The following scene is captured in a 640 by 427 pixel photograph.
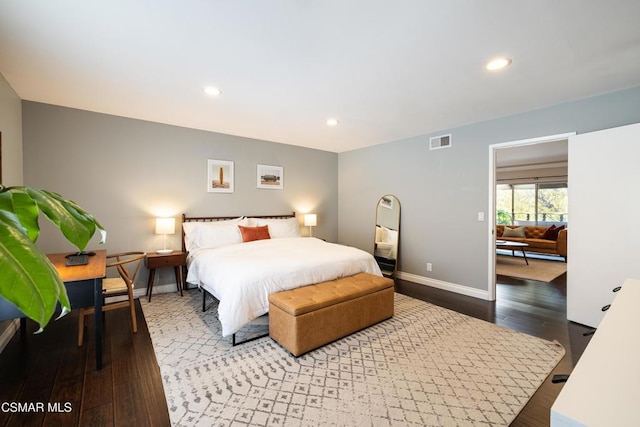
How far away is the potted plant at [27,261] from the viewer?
0.42m

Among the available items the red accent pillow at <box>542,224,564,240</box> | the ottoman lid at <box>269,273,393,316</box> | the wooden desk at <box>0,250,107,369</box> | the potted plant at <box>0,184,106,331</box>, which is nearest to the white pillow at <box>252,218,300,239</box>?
the ottoman lid at <box>269,273,393,316</box>

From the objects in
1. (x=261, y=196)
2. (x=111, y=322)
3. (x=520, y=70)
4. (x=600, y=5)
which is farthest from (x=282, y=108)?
(x=111, y=322)

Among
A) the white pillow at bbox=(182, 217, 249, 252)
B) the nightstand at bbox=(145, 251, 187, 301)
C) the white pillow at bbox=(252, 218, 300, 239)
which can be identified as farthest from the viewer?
the white pillow at bbox=(252, 218, 300, 239)

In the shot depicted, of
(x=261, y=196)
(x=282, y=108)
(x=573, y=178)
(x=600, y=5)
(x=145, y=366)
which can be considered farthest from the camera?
(x=261, y=196)

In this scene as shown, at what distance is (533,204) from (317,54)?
9164mm

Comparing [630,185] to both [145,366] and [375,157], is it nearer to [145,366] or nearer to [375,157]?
[375,157]

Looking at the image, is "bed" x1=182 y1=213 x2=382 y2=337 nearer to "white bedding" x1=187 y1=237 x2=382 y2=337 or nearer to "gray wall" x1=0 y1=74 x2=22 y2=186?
"white bedding" x1=187 y1=237 x2=382 y2=337

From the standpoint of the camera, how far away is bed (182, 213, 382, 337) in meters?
2.55

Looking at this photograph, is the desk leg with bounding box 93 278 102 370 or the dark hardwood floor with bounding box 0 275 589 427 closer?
the dark hardwood floor with bounding box 0 275 589 427

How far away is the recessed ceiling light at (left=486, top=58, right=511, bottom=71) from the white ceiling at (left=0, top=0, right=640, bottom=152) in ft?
0.19

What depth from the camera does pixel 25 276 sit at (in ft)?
1.43

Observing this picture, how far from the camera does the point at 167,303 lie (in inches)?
143

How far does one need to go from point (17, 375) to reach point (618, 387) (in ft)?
11.2

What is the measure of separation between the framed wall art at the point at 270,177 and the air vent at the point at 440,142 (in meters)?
2.62
